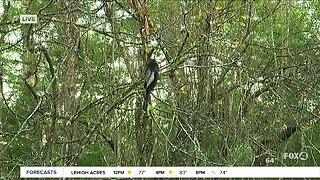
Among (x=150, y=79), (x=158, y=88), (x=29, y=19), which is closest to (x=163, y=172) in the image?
(x=158, y=88)

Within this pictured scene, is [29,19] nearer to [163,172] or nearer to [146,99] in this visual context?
[146,99]

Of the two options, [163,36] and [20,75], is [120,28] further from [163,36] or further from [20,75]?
[20,75]

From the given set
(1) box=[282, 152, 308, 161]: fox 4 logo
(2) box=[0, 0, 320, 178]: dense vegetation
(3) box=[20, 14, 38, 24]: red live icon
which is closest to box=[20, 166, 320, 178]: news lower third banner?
(2) box=[0, 0, 320, 178]: dense vegetation

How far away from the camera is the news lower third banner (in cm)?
246

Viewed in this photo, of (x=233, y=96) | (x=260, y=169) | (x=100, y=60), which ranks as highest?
(x=100, y=60)

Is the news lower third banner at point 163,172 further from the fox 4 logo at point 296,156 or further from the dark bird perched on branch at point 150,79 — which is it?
the dark bird perched on branch at point 150,79

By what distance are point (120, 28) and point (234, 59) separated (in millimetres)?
632

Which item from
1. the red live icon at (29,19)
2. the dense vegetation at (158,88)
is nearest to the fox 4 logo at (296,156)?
the dense vegetation at (158,88)

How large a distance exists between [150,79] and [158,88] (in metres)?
0.25

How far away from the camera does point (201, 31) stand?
2559 mm

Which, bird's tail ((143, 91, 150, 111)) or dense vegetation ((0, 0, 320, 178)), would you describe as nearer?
bird's tail ((143, 91, 150, 111))

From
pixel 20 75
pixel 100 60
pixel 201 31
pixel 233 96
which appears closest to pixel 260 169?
pixel 233 96

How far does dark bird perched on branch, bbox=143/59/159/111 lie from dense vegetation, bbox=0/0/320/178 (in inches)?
1.9

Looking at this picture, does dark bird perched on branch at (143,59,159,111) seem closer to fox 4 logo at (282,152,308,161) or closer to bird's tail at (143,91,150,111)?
bird's tail at (143,91,150,111)
